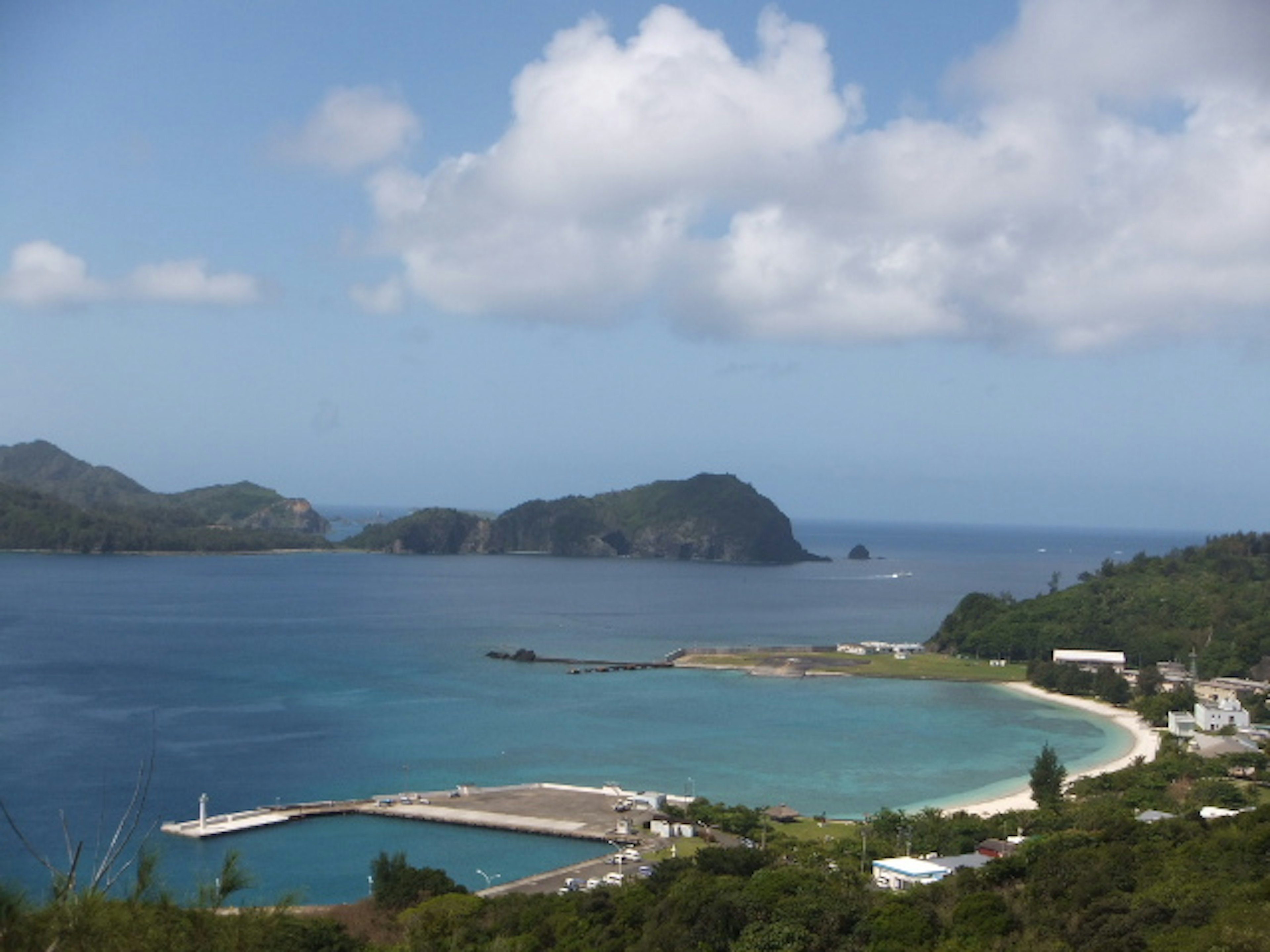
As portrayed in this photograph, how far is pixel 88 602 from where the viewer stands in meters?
52.4

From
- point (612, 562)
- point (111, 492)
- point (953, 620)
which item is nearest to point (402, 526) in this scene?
point (612, 562)

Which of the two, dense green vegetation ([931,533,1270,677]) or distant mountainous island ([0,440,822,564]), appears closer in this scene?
dense green vegetation ([931,533,1270,677])

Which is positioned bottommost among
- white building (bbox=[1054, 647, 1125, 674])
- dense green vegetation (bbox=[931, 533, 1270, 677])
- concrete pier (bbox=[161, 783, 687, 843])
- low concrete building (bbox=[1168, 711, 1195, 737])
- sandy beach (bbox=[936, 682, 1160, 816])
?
concrete pier (bbox=[161, 783, 687, 843])

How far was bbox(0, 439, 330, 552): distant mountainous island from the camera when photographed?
83562mm

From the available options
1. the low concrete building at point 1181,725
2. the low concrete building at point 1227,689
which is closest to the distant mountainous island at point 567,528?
the low concrete building at point 1227,689

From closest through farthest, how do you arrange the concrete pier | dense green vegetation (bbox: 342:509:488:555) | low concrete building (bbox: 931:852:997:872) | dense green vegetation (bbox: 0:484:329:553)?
1. low concrete building (bbox: 931:852:997:872)
2. the concrete pier
3. dense green vegetation (bbox: 0:484:329:553)
4. dense green vegetation (bbox: 342:509:488:555)

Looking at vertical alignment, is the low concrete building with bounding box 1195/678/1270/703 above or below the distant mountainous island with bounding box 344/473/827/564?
below

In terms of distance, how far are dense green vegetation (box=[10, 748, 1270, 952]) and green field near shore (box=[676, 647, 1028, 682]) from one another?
22339 millimetres

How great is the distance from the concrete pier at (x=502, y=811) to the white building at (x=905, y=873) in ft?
15.5

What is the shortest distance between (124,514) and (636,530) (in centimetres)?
4150

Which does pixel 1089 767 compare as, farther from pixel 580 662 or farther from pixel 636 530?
pixel 636 530

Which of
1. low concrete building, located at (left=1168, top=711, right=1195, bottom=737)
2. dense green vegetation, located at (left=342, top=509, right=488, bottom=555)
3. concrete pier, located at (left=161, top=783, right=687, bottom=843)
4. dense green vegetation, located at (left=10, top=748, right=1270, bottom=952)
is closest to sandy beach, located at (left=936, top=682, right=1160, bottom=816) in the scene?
low concrete building, located at (left=1168, top=711, right=1195, bottom=737)

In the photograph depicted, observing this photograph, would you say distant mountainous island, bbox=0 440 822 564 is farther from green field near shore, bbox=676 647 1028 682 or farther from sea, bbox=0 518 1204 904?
green field near shore, bbox=676 647 1028 682

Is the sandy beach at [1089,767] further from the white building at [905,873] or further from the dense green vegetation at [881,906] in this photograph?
the white building at [905,873]
